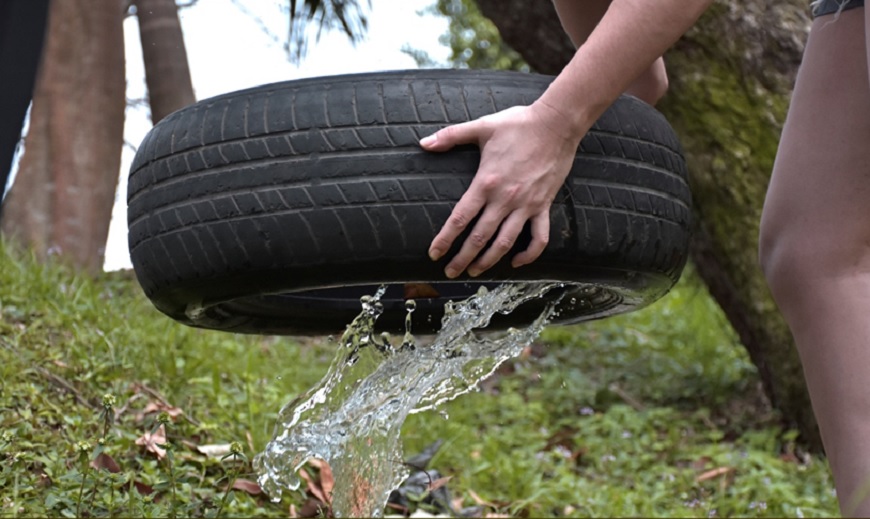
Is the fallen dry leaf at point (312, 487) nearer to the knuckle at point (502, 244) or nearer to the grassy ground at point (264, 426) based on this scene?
the grassy ground at point (264, 426)

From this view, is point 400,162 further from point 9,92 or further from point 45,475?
point 45,475

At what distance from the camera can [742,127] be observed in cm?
461

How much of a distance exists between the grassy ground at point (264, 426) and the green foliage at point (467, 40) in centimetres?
638

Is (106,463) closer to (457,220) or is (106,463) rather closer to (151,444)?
(151,444)

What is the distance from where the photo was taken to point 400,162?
1.96 meters

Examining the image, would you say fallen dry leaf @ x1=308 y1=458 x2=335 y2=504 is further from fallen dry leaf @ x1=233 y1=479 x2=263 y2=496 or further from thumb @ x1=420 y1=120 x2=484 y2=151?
thumb @ x1=420 y1=120 x2=484 y2=151

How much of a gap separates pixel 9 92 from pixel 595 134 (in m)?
1.12

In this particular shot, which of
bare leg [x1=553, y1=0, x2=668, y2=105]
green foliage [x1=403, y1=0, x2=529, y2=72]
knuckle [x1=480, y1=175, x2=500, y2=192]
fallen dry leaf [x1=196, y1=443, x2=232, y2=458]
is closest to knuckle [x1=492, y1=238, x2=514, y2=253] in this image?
knuckle [x1=480, y1=175, x2=500, y2=192]

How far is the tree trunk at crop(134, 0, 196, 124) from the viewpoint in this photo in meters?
6.04

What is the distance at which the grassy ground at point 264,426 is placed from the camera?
267 centimetres

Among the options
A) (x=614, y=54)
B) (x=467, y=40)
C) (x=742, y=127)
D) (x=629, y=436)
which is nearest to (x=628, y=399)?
(x=629, y=436)

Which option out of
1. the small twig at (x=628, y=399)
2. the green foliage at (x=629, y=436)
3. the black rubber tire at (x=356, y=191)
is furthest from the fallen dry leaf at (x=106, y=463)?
the small twig at (x=628, y=399)

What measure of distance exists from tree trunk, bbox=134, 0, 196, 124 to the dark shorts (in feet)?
15.0

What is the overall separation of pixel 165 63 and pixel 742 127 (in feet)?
11.2
